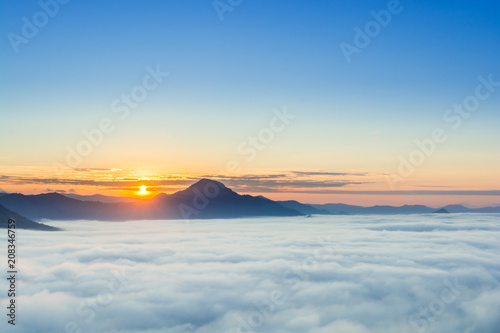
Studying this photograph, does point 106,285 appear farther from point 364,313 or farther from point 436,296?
point 436,296

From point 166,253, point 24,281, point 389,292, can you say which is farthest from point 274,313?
point 24,281

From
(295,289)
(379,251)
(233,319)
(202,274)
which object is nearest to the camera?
(233,319)

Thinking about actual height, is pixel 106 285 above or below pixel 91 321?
above

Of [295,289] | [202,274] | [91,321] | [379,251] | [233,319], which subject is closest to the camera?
[233,319]

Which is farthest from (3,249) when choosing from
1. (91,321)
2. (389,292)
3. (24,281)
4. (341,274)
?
(389,292)

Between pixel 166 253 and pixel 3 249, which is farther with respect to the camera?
pixel 166 253

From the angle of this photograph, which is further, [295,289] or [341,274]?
[295,289]

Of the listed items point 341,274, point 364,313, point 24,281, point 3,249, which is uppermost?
point 3,249

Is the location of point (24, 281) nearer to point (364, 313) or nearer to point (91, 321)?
point (91, 321)

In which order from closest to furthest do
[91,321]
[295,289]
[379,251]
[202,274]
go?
[91,321] → [202,274] → [295,289] → [379,251]
